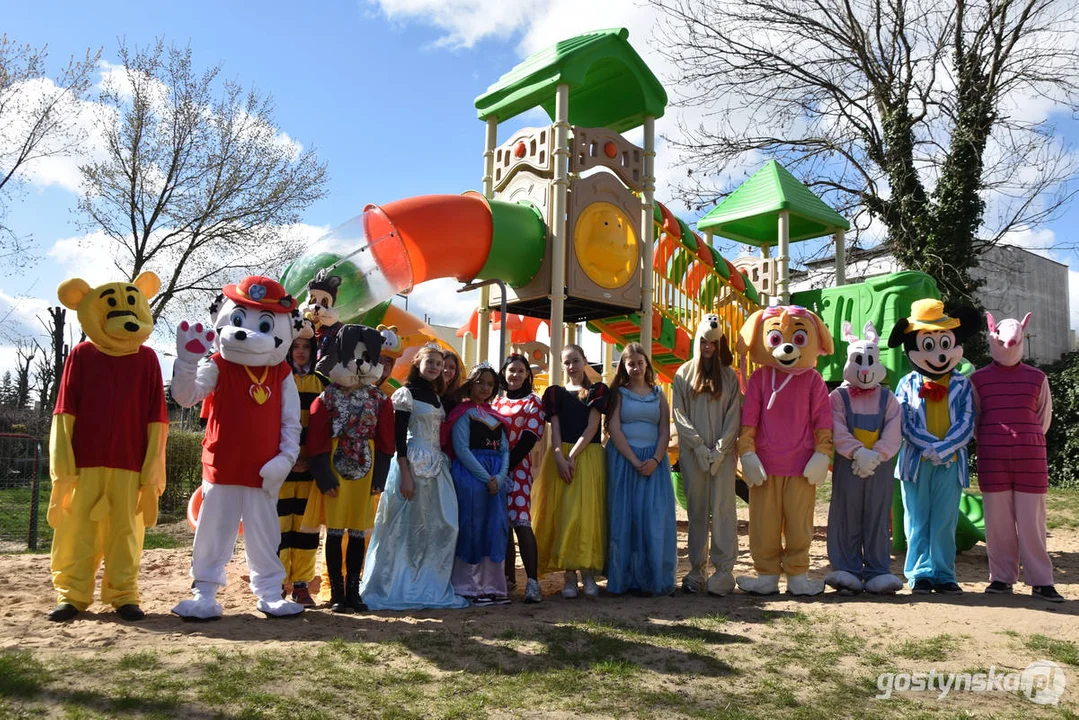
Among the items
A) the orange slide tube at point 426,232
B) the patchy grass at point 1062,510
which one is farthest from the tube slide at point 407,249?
the patchy grass at point 1062,510

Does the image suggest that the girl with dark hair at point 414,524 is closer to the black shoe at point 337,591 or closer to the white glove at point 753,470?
the black shoe at point 337,591

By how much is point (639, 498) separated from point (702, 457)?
0.50m

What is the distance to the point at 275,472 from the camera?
14.4 ft

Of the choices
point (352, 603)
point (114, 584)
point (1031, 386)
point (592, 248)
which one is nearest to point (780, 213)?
point (592, 248)

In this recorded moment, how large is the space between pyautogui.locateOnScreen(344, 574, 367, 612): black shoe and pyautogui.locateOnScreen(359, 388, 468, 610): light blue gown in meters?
0.14

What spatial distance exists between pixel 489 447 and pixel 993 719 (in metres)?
3.01

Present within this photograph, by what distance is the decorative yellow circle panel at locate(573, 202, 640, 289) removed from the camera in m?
7.92

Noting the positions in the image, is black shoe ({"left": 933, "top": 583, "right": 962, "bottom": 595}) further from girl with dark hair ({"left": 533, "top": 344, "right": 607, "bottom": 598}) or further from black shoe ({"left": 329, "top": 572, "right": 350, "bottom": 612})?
black shoe ({"left": 329, "top": 572, "right": 350, "bottom": 612})

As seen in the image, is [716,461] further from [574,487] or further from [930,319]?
[930,319]

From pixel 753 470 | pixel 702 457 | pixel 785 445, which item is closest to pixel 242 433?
pixel 702 457

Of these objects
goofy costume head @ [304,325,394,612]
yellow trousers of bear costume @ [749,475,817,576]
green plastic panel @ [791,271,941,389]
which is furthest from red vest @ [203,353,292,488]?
green plastic panel @ [791,271,941,389]

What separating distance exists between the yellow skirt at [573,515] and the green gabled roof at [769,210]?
6.69m

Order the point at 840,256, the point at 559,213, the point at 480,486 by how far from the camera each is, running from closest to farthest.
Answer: the point at 480,486, the point at 559,213, the point at 840,256

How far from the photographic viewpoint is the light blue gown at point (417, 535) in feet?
16.2
